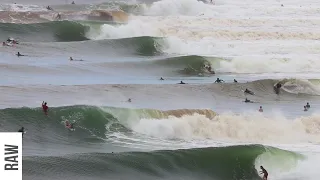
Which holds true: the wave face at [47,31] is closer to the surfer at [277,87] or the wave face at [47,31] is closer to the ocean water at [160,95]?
the ocean water at [160,95]

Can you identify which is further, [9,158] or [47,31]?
[47,31]

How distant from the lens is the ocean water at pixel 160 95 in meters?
23.8

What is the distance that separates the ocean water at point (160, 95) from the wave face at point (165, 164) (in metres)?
0.04

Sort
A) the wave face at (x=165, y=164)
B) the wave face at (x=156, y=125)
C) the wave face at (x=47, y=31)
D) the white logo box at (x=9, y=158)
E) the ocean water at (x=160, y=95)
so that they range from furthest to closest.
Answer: the wave face at (x=47, y=31), the wave face at (x=156, y=125), the ocean water at (x=160, y=95), the wave face at (x=165, y=164), the white logo box at (x=9, y=158)

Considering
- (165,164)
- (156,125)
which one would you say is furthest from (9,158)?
(156,125)

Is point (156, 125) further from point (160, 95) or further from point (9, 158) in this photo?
point (9, 158)

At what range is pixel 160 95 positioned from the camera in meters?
34.9

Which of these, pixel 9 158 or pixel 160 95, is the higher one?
pixel 160 95

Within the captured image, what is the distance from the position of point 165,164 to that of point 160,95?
11.8 meters

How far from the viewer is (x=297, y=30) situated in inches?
2315

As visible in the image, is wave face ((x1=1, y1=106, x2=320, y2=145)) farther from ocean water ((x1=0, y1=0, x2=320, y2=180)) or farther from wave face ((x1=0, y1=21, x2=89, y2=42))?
wave face ((x1=0, y1=21, x2=89, y2=42))

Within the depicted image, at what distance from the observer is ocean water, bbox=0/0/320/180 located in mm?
23797

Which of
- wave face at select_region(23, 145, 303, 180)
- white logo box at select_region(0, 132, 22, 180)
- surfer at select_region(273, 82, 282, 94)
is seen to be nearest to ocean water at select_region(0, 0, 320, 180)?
wave face at select_region(23, 145, 303, 180)

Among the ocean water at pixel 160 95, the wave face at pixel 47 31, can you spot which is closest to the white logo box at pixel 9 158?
the ocean water at pixel 160 95
